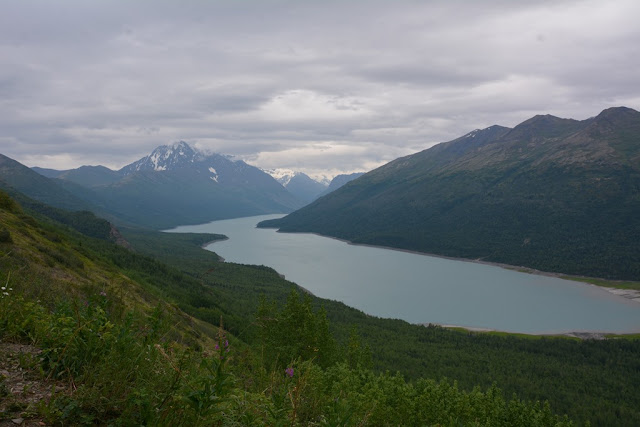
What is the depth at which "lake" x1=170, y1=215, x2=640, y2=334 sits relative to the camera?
3826 inches

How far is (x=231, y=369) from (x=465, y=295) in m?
127

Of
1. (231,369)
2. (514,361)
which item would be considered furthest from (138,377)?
(514,361)

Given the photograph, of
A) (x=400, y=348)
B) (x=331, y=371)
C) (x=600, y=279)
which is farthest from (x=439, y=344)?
(x=600, y=279)

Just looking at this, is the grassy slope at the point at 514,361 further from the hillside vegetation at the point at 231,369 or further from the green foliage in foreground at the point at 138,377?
the green foliage in foreground at the point at 138,377

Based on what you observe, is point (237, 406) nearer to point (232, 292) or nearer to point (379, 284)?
point (232, 292)

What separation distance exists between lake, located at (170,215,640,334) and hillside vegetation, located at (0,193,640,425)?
3071 centimetres

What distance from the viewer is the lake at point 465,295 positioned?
97.2 m

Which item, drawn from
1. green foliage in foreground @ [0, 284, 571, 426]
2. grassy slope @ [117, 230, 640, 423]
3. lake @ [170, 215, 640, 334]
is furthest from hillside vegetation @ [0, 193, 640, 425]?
lake @ [170, 215, 640, 334]

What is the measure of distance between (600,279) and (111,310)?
170972 mm

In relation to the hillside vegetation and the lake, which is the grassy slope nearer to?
the hillside vegetation

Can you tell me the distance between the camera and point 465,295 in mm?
120875

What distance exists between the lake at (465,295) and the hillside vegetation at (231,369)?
1209 inches

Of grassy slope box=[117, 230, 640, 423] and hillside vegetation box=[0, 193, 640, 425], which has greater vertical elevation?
hillside vegetation box=[0, 193, 640, 425]

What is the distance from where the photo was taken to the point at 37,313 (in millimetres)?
5680
